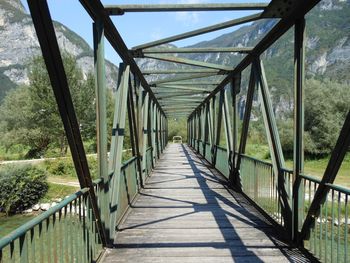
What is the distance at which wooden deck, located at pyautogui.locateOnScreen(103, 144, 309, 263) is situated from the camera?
12.9ft

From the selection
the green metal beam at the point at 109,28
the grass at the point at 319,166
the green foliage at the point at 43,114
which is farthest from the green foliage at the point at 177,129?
the green metal beam at the point at 109,28

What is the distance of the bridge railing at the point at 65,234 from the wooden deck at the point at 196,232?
0.47 metres

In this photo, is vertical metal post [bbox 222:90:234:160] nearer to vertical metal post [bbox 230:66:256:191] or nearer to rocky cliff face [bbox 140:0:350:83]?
vertical metal post [bbox 230:66:256:191]

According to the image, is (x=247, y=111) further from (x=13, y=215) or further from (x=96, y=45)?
(x=13, y=215)

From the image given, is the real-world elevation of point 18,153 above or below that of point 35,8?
below

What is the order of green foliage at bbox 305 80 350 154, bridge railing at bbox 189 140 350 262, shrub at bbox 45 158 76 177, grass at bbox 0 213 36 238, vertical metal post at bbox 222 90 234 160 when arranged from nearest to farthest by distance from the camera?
1. bridge railing at bbox 189 140 350 262
2. vertical metal post at bbox 222 90 234 160
3. grass at bbox 0 213 36 238
4. shrub at bbox 45 158 76 177
5. green foliage at bbox 305 80 350 154

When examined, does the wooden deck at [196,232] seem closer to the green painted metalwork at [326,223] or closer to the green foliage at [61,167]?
the green painted metalwork at [326,223]

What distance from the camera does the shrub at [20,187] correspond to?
1444cm

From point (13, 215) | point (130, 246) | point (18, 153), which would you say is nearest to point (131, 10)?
point (130, 246)

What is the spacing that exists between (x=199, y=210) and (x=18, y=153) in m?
35.4

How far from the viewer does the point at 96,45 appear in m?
4.27

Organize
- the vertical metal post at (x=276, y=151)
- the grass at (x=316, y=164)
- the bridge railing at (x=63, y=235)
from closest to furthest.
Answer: the bridge railing at (x=63, y=235), the vertical metal post at (x=276, y=151), the grass at (x=316, y=164)

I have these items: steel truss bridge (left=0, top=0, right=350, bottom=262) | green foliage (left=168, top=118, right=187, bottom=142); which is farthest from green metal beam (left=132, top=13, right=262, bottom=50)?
green foliage (left=168, top=118, right=187, bottom=142)

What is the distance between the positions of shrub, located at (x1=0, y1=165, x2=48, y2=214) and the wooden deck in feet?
29.8
